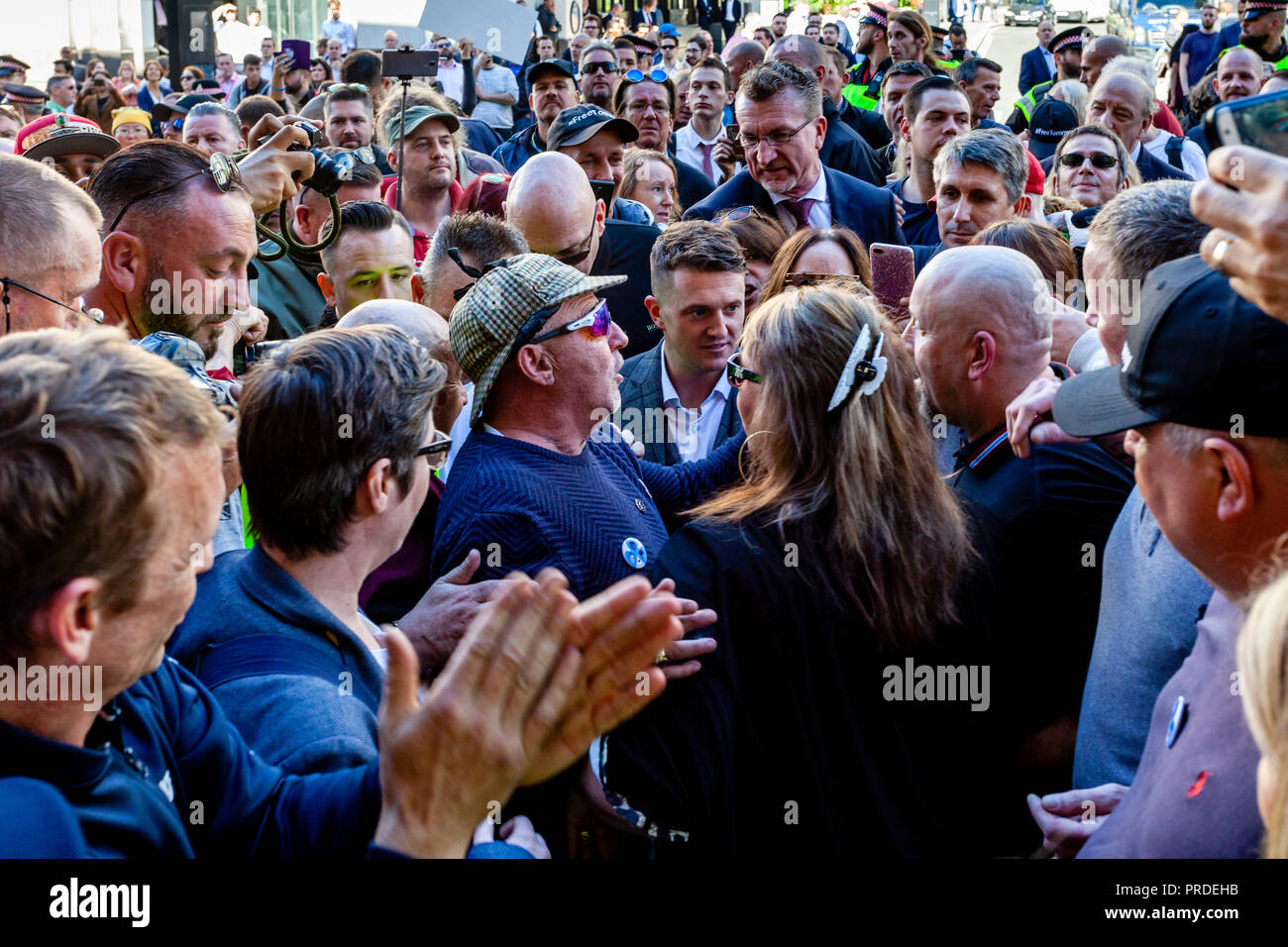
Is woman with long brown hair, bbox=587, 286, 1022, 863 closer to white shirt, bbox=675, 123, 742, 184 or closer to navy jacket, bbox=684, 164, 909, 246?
navy jacket, bbox=684, 164, 909, 246

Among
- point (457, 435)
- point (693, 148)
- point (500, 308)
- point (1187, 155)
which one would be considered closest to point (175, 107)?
point (693, 148)

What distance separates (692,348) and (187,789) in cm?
268

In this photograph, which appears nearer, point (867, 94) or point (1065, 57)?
point (867, 94)

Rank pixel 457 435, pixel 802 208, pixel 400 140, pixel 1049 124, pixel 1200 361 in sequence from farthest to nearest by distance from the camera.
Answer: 1. pixel 1049 124
2. pixel 400 140
3. pixel 802 208
4. pixel 457 435
5. pixel 1200 361

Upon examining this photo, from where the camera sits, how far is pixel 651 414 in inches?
161

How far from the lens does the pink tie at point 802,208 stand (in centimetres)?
541

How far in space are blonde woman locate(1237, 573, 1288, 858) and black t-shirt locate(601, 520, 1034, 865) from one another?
92 cm

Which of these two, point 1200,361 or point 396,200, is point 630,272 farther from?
point 1200,361

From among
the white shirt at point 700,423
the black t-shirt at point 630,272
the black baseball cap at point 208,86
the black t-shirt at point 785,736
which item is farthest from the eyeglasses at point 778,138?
the black baseball cap at point 208,86

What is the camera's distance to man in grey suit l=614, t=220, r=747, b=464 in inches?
157
